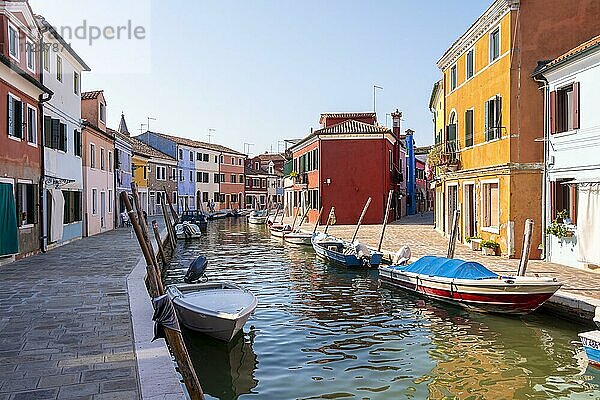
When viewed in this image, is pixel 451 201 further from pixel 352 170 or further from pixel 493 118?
pixel 352 170

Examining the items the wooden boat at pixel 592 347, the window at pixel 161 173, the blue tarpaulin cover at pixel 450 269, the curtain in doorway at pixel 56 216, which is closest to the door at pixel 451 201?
the blue tarpaulin cover at pixel 450 269

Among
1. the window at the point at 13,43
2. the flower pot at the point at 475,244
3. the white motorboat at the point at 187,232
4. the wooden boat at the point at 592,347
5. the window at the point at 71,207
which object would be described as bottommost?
the wooden boat at the point at 592,347

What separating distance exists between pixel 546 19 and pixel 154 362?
16034 mm

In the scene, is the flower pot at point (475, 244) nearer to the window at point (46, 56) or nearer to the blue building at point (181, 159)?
the window at point (46, 56)

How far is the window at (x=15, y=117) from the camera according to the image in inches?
655

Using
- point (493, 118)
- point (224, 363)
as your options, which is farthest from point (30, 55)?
point (493, 118)

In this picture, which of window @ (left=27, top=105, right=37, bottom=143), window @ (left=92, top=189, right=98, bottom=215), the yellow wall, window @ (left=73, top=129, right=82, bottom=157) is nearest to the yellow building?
window @ (left=27, top=105, right=37, bottom=143)

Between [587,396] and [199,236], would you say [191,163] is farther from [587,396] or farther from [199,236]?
[587,396]

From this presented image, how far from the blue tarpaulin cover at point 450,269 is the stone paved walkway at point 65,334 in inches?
292

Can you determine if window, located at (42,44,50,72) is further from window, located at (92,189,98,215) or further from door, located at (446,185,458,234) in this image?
door, located at (446,185,458,234)

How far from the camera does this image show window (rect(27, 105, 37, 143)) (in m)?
18.5

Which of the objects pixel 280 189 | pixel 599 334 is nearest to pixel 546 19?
pixel 599 334

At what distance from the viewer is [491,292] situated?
41.7 feet

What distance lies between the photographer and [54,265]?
642 inches
